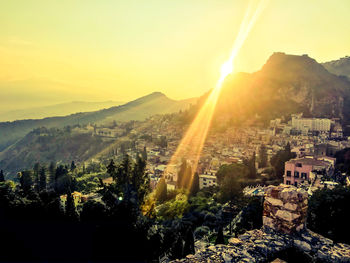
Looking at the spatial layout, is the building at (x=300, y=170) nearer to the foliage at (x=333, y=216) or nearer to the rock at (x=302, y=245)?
the foliage at (x=333, y=216)

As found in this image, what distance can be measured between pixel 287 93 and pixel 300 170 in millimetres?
56579

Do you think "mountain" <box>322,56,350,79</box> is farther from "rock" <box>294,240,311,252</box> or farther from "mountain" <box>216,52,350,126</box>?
"rock" <box>294,240,311,252</box>

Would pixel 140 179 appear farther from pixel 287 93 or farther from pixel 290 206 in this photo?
pixel 287 93

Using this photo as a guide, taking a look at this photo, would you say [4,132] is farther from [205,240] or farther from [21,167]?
[205,240]

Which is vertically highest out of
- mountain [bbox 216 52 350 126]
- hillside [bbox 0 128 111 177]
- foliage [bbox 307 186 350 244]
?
mountain [bbox 216 52 350 126]

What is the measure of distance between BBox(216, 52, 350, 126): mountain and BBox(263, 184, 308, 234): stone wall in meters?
67.6

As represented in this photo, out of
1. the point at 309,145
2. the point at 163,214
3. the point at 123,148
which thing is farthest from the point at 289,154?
the point at 123,148

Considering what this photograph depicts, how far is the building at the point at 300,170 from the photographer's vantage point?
25891 mm

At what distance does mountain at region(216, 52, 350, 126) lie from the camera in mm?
70375

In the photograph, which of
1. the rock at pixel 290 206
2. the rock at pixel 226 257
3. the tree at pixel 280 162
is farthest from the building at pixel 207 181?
the rock at pixel 226 257

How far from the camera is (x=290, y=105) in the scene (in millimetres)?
73000

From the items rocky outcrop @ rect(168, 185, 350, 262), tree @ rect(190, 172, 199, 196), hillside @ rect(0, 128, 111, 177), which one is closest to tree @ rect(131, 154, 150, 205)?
rocky outcrop @ rect(168, 185, 350, 262)

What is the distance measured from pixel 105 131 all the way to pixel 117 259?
99.1 meters

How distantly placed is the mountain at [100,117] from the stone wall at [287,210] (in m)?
103
